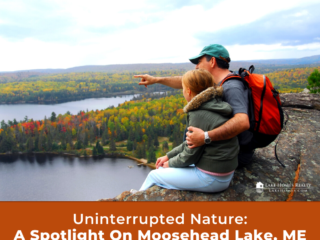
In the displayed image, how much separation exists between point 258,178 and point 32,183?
132 feet

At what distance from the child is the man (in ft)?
0.24

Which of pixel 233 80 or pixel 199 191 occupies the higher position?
pixel 233 80

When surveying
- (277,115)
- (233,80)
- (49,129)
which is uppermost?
(233,80)

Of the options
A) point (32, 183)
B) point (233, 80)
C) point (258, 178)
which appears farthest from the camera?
point (32, 183)

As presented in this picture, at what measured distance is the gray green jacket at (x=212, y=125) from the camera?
2.03 m

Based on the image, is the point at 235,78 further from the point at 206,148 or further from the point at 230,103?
the point at 206,148

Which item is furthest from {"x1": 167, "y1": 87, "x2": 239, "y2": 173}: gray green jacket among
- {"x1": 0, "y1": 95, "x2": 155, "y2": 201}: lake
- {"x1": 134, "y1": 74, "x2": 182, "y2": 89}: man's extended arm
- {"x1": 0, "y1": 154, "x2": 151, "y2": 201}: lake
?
{"x1": 0, "y1": 154, "x2": 151, "y2": 201}: lake

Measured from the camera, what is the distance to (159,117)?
62.2 meters

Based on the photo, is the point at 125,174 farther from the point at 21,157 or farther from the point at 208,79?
the point at 208,79

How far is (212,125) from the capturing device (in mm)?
2061

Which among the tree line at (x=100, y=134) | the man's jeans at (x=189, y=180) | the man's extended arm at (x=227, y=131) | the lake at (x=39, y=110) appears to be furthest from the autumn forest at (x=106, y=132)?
the man's extended arm at (x=227, y=131)

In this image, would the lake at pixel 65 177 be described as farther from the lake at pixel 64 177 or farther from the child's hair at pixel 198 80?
the child's hair at pixel 198 80

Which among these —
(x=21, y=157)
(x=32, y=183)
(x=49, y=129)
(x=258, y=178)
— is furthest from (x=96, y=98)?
(x=258, y=178)

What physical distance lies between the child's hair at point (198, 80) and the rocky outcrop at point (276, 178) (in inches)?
43.3
